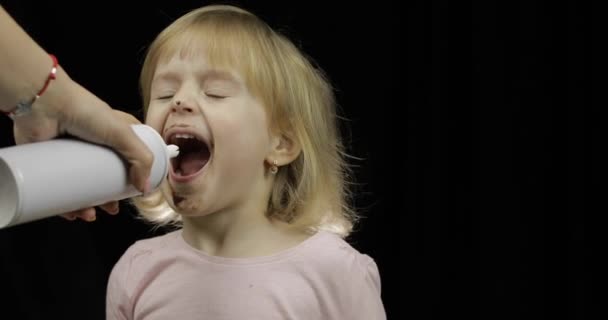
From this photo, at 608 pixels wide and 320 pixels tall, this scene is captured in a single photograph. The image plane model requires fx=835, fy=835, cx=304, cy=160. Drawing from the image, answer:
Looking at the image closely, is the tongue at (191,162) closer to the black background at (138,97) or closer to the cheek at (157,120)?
the cheek at (157,120)

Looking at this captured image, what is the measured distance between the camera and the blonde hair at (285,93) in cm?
148

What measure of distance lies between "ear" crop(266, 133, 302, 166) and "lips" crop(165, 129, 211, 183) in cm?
12

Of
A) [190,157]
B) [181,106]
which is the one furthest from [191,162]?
[181,106]

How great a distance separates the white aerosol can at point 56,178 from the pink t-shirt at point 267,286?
13.3 inches

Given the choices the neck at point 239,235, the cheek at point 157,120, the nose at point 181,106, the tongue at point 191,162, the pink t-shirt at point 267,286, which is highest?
the nose at point 181,106

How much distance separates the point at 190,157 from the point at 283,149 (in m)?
0.18

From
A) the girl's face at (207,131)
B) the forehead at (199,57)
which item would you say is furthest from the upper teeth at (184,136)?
the forehead at (199,57)

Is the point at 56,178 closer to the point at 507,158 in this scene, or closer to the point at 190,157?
the point at 190,157

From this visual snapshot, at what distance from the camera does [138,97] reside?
2.26 meters

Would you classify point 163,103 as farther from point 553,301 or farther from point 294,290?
point 553,301

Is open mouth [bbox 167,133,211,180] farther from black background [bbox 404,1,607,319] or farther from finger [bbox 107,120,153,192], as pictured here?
black background [bbox 404,1,607,319]

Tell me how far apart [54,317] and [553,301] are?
1263mm

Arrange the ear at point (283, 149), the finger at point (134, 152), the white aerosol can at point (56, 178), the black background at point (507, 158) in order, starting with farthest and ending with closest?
the black background at point (507, 158) → the ear at point (283, 149) → the finger at point (134, 152) → the white aerosol can at point (56, 178)

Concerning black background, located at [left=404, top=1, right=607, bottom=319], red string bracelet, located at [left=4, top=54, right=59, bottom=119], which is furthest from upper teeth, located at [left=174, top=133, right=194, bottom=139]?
black background, located at [left=404, top=1, right=607, bottom=319]
